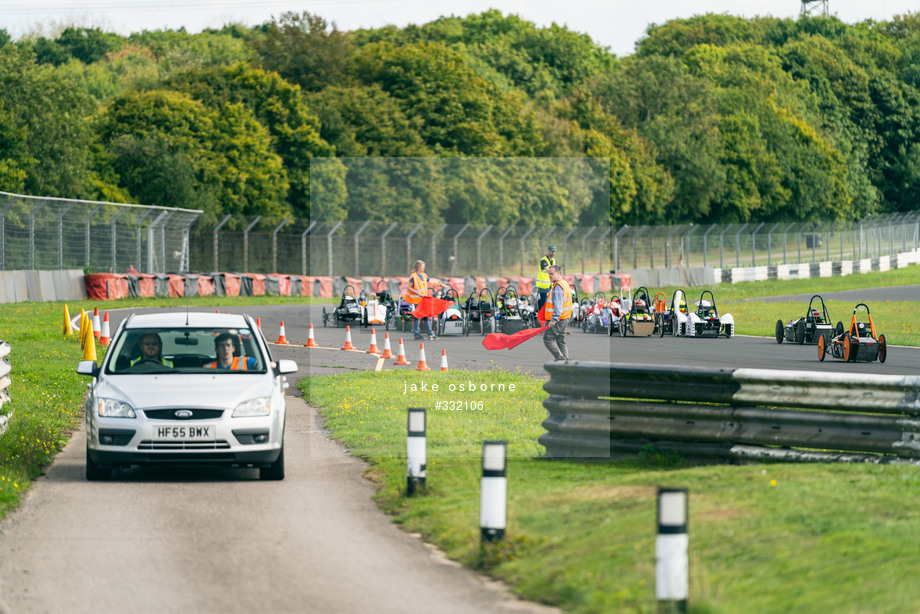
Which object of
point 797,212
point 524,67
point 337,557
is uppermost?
point 524,67

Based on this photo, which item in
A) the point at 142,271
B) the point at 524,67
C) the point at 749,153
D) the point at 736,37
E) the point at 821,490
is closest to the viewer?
the point at 821,490

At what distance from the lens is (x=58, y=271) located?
1609 inches

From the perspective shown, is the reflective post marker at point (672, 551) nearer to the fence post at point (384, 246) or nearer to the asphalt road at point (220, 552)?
the asphalt road at point (220, 552)

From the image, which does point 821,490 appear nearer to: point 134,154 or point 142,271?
point 142,271

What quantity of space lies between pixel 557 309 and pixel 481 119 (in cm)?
5997

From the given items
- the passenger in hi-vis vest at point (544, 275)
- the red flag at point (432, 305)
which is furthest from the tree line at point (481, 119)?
the red flag at point (432, 305)

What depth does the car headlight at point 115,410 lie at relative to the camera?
35.2 ft

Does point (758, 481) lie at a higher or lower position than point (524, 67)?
lower

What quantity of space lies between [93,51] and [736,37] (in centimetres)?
5756

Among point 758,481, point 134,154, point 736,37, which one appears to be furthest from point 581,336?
point 736,37

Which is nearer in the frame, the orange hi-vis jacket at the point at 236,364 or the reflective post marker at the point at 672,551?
the reflective post marker at the point at 672,551

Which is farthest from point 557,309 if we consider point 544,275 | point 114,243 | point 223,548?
point 114,243

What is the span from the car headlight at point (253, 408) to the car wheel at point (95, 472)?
1.25 m

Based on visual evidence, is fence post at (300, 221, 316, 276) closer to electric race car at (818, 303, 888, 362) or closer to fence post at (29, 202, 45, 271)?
fence post at (29, 202, 45, 271)
